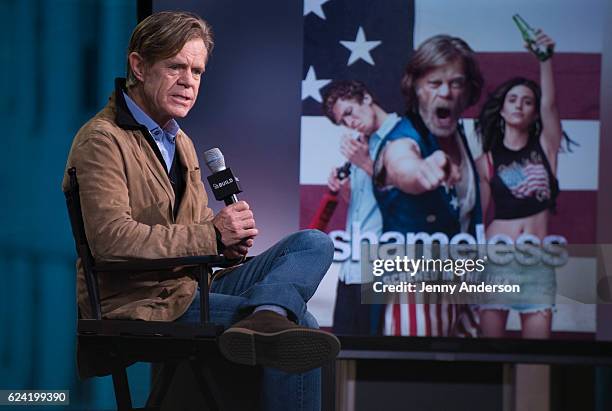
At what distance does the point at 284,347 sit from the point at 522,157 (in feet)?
6.49

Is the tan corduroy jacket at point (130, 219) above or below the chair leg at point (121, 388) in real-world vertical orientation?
above

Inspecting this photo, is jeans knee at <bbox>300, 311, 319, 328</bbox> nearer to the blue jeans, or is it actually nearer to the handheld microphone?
the blue jeans

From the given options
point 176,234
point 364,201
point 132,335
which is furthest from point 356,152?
point 132,335

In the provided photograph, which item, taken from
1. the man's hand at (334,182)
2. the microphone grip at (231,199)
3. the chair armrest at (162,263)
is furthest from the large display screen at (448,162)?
the chair armrest at (162,263)

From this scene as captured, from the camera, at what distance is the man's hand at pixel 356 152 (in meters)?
3.99

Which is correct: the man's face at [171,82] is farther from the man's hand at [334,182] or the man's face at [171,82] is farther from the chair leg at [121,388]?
the man's hand at [334,182]

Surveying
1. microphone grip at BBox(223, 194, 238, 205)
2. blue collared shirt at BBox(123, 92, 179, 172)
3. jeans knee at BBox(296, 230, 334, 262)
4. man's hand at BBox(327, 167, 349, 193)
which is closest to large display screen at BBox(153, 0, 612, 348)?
man's hand at BBox(327, 167, 349, 193)

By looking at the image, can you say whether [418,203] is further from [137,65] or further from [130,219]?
[130,219]

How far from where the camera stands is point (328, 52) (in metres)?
4.01

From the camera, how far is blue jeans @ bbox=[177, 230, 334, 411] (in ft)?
8.27

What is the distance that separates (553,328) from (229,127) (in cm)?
158

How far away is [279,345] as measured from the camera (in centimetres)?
234

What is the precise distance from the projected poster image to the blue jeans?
4.23 feet

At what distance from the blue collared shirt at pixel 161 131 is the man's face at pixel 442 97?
4.64 ft
